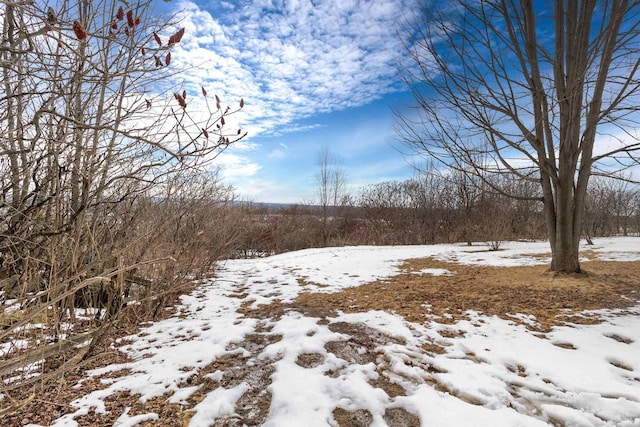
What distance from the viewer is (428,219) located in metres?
15.7

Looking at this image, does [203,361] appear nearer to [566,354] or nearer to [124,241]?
[124,241]

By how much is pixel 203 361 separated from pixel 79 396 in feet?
2.68

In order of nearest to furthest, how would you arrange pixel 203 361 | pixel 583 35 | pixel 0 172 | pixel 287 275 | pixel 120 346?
pixel 0 172, pixel 203 361, pixel 120 346, pixel 583 35, pixel 287 275

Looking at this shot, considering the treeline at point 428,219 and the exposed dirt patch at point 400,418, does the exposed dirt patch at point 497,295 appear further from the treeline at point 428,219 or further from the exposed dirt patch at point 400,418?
the treeline at point 428,219

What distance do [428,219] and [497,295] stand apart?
12071 mm

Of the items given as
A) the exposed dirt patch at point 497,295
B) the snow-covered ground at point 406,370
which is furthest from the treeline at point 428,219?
the snow-covered ground at point 406,370

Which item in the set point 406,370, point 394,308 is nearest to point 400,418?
point 406,370

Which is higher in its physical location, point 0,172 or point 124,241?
point 0,172

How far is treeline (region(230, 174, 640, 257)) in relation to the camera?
14125 mm

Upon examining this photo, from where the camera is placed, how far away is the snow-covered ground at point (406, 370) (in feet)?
5.84

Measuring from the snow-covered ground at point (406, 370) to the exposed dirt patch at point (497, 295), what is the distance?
270mm

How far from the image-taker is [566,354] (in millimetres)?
2387

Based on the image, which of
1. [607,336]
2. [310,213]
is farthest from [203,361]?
[310,213]

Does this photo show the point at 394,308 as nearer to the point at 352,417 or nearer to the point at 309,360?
the point at 309,360
